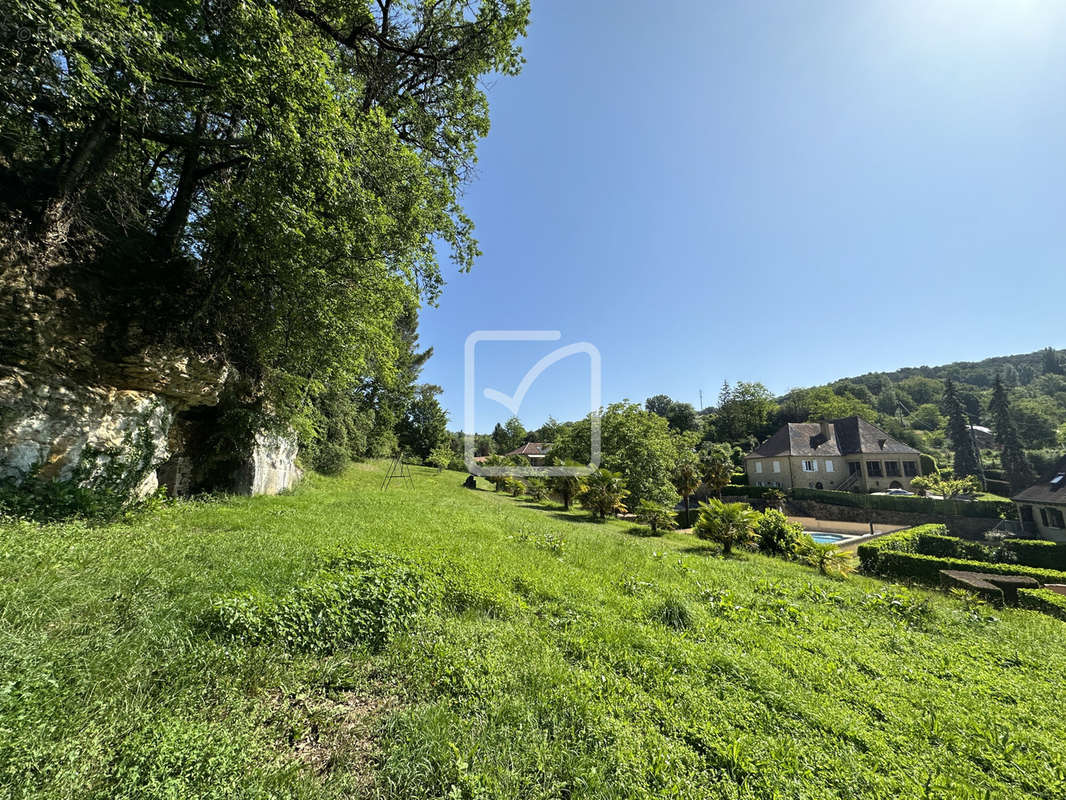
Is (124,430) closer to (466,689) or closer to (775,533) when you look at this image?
(466,689)

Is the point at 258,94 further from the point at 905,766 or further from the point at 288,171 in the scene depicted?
the point at 905,766

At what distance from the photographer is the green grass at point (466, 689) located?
7.22ft

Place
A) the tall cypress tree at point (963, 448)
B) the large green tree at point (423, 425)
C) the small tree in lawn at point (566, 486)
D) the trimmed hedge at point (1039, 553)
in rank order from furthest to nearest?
the tall cypress tree at point (963, 448) → the large green tree at point (423, 425) → the small tree in lawn at point (566, 486) → the trimmed hedge at point (1039, 553)

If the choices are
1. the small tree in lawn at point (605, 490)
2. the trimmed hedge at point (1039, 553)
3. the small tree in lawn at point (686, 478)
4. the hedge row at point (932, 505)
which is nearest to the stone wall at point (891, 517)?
the hedge row at point (932, 505)

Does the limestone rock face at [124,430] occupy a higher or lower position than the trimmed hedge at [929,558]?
higher

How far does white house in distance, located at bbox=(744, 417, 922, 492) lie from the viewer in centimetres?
3672

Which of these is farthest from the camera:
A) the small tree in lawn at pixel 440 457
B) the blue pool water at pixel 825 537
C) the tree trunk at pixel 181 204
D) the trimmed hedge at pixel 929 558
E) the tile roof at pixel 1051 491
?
the small tree in lawn at pixel 440 457

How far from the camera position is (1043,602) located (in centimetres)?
728

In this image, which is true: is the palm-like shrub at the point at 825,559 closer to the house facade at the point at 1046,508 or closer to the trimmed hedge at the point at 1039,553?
the trimmed hedge at the point at 1039,553

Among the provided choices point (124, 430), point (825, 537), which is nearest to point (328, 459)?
point (124, 430)

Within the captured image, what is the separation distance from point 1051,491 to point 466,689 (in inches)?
1475

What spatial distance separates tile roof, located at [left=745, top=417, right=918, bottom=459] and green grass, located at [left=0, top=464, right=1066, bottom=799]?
1517 inches

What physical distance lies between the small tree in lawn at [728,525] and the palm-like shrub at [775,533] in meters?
0.46

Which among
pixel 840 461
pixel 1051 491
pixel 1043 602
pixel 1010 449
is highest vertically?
pixel 1010 449
